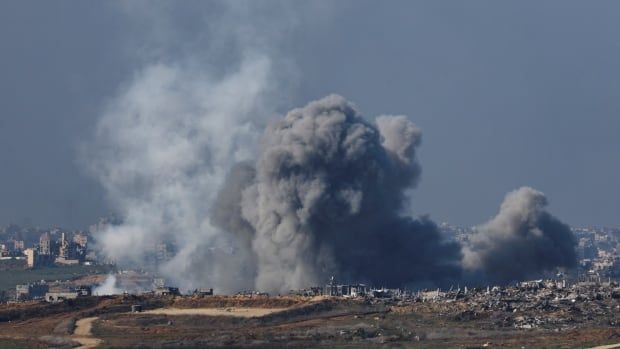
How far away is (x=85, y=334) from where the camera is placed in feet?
317

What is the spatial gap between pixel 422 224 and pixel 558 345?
45.5 m

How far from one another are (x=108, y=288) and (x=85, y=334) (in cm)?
4843

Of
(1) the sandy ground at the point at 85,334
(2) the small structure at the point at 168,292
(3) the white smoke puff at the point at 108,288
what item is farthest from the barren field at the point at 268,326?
(3) the white smoke puff at the point at 108,288

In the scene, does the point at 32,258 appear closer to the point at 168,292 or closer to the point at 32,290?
the point at 32,290

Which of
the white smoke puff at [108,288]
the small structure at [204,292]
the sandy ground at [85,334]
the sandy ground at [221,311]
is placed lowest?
the sandy ground at [85,334]

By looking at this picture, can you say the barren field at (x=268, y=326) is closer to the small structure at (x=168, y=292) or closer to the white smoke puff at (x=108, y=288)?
the small structure at (x=168, y=292)

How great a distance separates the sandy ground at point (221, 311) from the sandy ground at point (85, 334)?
18.2ft

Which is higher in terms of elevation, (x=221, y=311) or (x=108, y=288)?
(x=108, y=288)

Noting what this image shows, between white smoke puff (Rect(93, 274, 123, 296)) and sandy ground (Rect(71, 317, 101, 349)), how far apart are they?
106 ft

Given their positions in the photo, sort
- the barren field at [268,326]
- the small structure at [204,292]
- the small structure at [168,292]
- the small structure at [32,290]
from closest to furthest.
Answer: the barren field at [268,326], the small structure at [204,292], the small structure at [168,292], the small structure at [32,290]

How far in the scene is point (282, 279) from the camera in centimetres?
12112

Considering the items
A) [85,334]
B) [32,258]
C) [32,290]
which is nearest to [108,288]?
[32,290]

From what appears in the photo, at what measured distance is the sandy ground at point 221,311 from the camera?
105 m

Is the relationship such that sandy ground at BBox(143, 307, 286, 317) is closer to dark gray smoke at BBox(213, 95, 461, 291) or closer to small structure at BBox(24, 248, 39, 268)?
dark gray smoke at BBox(213, 95, 461, 291)
